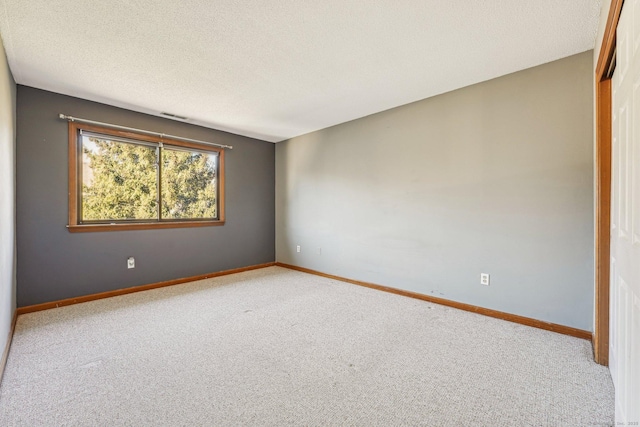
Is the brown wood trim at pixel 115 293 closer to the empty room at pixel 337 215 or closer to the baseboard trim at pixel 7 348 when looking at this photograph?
the empty room at pixel 337 215

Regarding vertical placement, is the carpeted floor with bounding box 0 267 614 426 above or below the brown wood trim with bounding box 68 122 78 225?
below

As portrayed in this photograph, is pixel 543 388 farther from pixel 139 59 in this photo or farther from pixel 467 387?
pixel 139 59

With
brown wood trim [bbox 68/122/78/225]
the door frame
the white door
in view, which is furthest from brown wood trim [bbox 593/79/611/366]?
brown wood trim [bbox 68/122/78/225]

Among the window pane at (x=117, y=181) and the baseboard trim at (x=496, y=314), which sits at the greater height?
the window pane at (x=117, y=181)

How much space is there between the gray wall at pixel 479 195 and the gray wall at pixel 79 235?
1.64 m

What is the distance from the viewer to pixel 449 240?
9.81ft

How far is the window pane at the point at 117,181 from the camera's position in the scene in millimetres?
3225

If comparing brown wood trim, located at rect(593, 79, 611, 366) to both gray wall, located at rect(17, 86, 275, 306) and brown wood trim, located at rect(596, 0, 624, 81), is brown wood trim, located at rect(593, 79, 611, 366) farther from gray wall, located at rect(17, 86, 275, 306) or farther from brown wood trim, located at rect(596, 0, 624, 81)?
gray wall, located at rect(17, 86, 275, 306)

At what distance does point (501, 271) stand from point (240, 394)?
95.5 inches

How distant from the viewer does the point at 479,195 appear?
9.11 ft

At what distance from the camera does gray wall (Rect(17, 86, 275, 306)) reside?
2811 mm

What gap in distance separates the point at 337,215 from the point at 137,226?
8.50 feet

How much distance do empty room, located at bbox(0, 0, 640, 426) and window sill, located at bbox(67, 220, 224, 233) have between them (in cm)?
2

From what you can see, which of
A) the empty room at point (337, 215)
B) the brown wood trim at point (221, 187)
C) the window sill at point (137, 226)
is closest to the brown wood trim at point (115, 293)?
the empty room at point (337, 215)
